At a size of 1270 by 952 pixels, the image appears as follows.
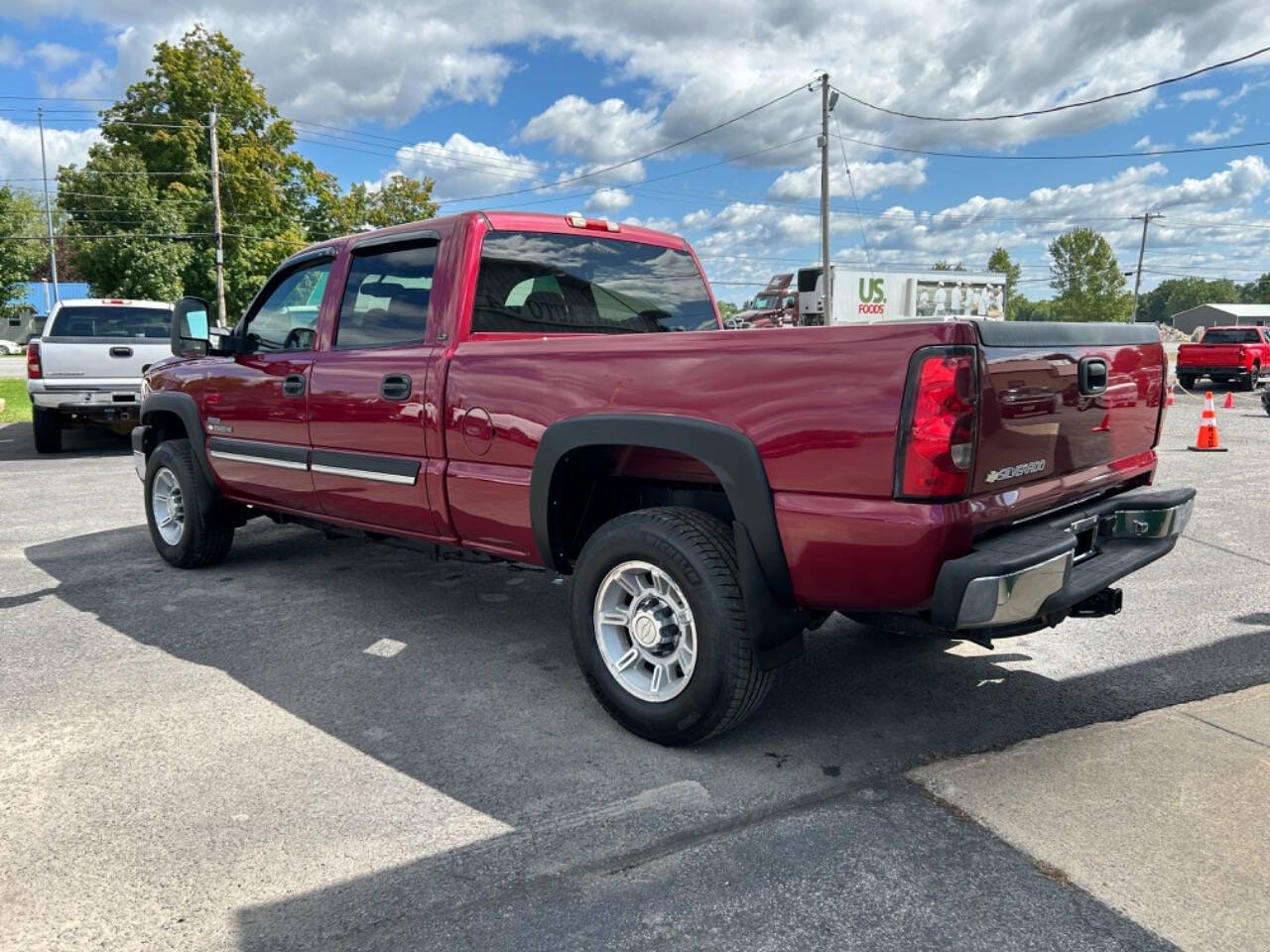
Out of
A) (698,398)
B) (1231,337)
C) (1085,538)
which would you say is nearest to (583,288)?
(698,398)

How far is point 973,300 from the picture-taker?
29.5 m

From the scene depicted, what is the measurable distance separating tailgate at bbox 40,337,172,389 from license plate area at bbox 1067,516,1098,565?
1049cm

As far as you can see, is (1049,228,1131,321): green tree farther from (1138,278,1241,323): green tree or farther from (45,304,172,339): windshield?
(1138,278,1241,323): green tree

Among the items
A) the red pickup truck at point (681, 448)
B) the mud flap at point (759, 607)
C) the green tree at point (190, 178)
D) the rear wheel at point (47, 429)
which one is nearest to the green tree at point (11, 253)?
the green tree at point (190, 178)

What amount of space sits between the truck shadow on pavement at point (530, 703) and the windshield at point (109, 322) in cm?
707

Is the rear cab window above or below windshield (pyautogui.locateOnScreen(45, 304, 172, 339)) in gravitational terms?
above

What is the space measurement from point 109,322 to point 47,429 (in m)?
1.53

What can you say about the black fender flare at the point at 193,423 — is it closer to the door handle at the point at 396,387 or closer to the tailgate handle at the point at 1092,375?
the door handle at the point at 396,387

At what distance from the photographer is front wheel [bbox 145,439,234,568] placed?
5.59 meters

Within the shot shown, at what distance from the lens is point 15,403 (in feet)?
57.8

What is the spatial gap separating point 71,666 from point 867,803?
11.3 ft

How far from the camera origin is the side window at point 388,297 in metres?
4.16

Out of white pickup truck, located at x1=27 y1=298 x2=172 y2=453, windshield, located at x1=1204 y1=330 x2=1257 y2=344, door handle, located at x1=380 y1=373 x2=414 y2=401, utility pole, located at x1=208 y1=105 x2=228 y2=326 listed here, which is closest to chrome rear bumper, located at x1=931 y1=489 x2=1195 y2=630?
door handle, located at x1=380 y1=373 x2=414 y2=401

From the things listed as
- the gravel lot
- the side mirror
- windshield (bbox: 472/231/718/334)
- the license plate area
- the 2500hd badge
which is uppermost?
windshield (bbox: 472/231/718/334)
